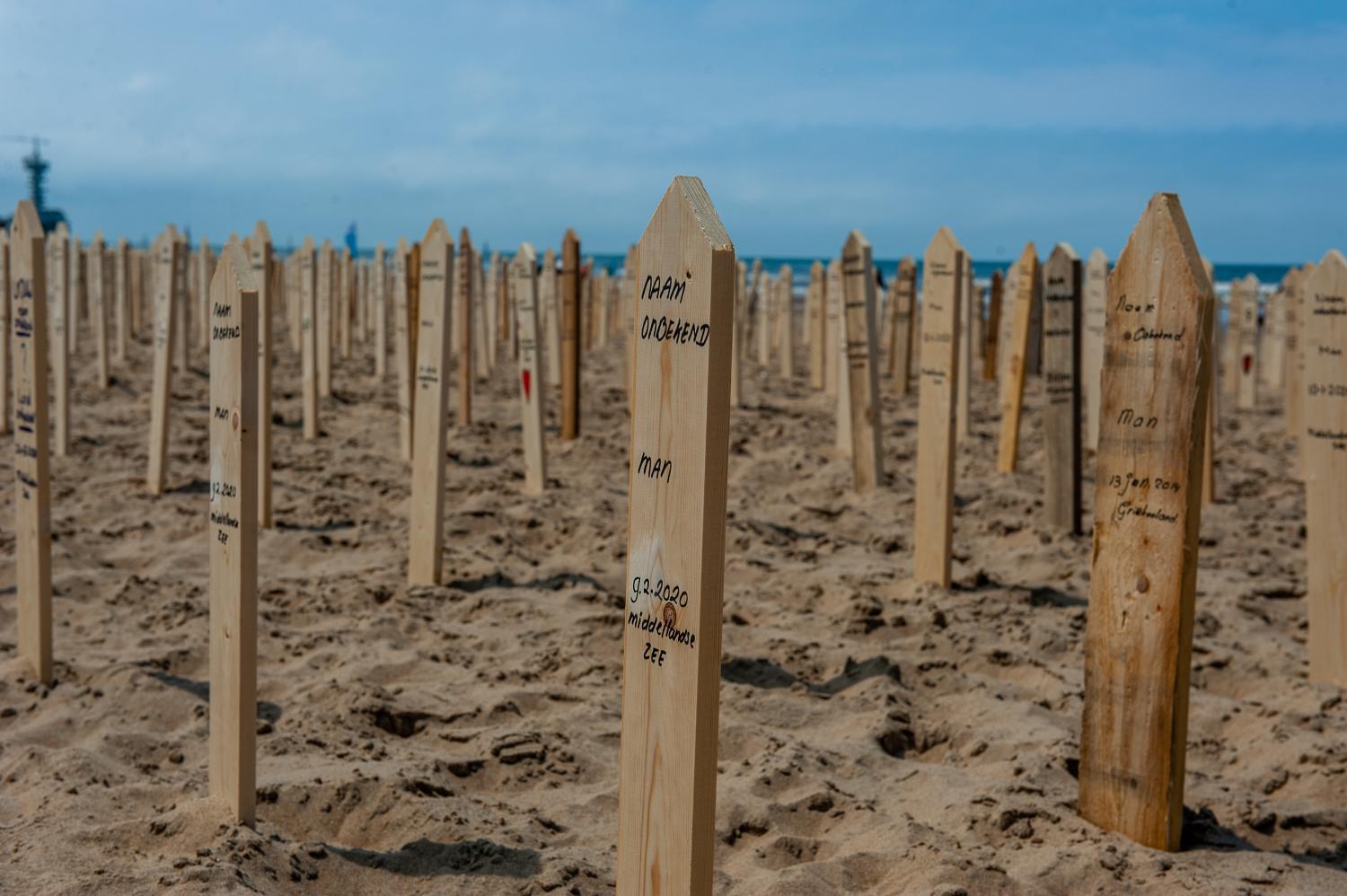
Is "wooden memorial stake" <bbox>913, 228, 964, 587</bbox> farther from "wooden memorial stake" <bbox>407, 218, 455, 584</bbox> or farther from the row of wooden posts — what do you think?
"wooden memorial stake" <bbox>407, 218, 455, 584</bbox>

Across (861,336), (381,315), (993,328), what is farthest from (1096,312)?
(381,315)

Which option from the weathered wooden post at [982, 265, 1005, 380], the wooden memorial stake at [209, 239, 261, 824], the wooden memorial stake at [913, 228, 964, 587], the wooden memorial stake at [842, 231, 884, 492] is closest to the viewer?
the wooden memorial stake at [209, 239, 261, 824]

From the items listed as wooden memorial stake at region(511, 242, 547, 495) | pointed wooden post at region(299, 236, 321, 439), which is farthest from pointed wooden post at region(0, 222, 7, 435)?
wooden memorial stake at region(511, 242, 547, 495)

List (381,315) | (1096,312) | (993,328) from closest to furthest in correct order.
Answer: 1. (1096,312)
2. (381,315)
3. (993,328)

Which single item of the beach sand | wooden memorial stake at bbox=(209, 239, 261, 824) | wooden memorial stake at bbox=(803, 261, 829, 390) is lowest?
the beach sand

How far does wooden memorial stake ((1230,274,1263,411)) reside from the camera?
47.0 feet

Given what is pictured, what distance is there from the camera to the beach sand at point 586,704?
327cm

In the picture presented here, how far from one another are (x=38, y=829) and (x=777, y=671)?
2.77m

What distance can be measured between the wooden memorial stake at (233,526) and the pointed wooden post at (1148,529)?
2326mm

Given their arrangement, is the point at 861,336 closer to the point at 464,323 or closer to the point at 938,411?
the point at 938,411

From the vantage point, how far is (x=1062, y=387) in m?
7.07

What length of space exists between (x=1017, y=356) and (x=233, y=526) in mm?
6362

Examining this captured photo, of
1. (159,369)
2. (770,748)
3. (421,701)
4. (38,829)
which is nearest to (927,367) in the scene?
(770,748)

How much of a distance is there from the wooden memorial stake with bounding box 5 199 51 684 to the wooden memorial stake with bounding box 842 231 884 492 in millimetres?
4896
